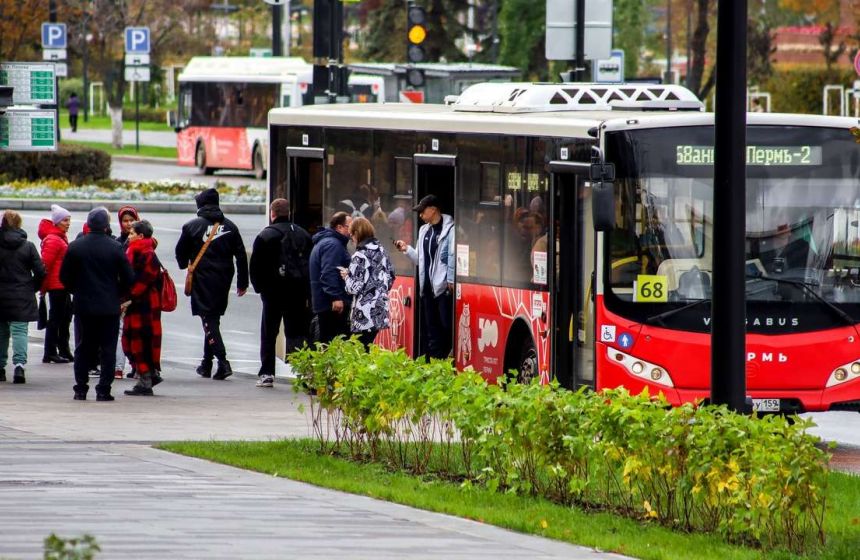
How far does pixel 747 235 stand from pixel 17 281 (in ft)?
21.7

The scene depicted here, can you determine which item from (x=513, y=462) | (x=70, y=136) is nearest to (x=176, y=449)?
(x=513, y=462)

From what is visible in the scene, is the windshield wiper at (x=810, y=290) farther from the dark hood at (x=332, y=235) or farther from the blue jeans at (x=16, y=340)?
the blue jeans at (x=16, y=340)

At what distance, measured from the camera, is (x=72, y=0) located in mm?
67125

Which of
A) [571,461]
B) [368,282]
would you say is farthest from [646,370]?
[571,461]

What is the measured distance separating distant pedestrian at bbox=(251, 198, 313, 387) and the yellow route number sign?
4.22 meters

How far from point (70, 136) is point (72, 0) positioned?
8008 millimetres

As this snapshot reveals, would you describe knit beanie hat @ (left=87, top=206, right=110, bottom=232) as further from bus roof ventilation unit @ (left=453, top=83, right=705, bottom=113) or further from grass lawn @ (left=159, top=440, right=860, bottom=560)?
bus roof ventilation unit @ (left=453, top=83, right=705, bottom=113)

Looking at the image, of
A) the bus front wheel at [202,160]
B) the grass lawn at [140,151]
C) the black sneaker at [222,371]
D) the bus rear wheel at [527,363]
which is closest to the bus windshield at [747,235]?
the bus rear wheel at [527,363]

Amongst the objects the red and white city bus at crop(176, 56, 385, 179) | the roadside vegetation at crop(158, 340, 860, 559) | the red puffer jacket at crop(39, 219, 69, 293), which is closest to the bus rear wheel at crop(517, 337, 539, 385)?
the roadside vegetation at crop(158, 340, 860, 559)

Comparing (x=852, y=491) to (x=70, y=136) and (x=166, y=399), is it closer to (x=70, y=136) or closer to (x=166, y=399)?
(x=166, y=399)

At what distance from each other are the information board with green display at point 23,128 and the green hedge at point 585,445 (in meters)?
4.86

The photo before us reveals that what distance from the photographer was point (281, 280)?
17.1 meters

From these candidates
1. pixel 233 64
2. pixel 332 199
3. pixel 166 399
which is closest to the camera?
pixel 166 399

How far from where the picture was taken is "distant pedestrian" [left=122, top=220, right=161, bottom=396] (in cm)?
1582
